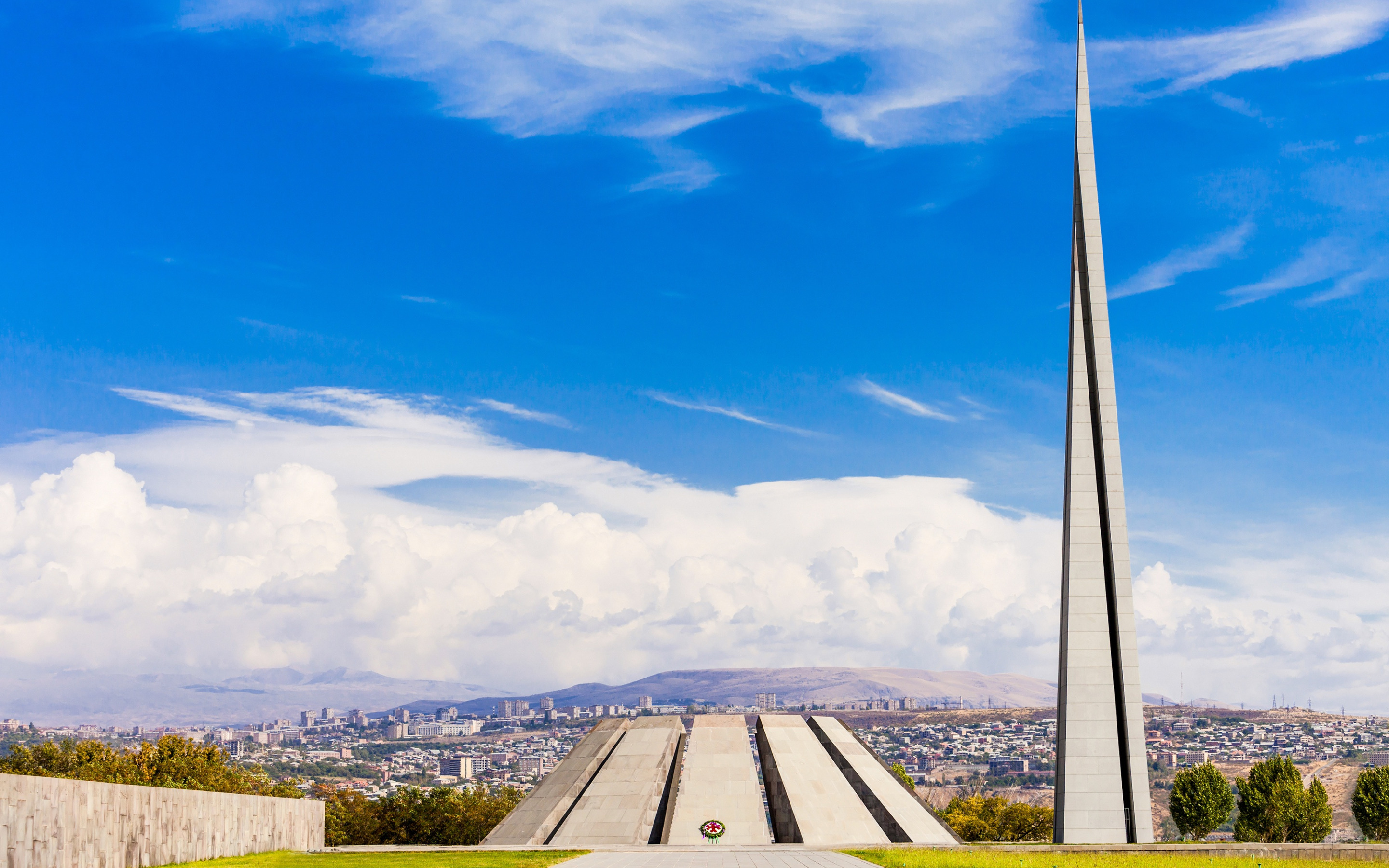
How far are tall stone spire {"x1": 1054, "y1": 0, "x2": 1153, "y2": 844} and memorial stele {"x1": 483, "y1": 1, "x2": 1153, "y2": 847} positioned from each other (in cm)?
5

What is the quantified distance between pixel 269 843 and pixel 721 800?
13498 mm

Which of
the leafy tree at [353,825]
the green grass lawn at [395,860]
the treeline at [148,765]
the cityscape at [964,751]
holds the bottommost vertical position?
the cityscape at [964,751]

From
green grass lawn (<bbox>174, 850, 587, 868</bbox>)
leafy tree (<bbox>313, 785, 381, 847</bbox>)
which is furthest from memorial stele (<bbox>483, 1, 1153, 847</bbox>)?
leafy tree (<bbox>313, 785, 381, 847</bbox>)

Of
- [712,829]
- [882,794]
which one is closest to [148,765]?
[712,829]

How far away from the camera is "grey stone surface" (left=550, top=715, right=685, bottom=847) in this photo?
29.7 m

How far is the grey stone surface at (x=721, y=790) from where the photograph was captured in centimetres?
2964

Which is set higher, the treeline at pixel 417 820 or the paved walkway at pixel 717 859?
the paved walkway at pixel 717 859

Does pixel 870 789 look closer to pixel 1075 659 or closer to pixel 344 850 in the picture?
pixel 1075 659

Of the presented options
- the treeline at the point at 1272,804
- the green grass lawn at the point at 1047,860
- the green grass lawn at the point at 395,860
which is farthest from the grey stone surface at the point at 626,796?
the treeline at the point at 1272,804

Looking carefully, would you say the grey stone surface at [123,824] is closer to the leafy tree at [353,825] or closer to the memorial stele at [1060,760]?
the memorial stele at [1060,760]

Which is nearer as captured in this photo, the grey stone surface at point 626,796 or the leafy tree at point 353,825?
the grey stone surface at point 626,796

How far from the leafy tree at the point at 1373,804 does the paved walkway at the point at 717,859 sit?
28.5 meters

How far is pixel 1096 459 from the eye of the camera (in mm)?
36594

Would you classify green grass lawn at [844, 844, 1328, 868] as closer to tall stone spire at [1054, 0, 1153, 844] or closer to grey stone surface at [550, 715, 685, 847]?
tall stone spire at [1054, 0, 1153, 844]
